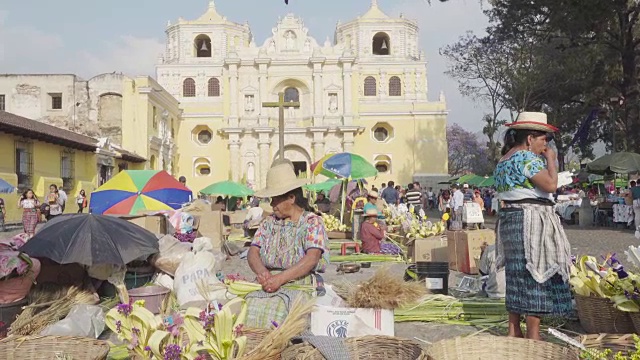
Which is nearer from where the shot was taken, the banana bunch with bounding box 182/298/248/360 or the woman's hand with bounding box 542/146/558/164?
the banana bunch with bounding box 182/298/248/360

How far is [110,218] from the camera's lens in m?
6.70

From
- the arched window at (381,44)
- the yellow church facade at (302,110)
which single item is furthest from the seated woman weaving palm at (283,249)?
the arched window at (381,44)

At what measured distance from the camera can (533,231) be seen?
3994mm

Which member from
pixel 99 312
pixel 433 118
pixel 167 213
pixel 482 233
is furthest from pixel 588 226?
pixel 433 118

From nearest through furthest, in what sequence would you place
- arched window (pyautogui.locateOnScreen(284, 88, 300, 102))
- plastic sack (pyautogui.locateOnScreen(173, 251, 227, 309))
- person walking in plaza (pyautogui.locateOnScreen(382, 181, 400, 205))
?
plastic sack (pyautogui.locateOnScreen(173, 251, 227, 309)), person walking in plaza (pyautogui.locateOnScreen(382, 181, 400, 205)), arched window (pyautogui.locateOnScreen(284, 88, 300, 102))

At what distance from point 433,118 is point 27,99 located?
2636 centimetres

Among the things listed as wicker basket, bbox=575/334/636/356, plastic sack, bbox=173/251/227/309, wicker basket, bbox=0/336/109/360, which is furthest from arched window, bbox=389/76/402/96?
wicker basket, bbox=0/336/109/360

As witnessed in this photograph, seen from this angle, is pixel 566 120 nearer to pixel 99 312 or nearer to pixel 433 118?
pixel 433 118

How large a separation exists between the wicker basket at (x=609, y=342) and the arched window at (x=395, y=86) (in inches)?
1620

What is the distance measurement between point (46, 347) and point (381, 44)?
149 feet

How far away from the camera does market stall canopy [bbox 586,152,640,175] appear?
1582cm

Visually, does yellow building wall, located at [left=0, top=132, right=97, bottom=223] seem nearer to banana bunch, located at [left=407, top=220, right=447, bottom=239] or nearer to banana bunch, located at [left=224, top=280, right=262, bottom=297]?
banana bunch, located at [left=407, top=220, right=447, bottom=239]

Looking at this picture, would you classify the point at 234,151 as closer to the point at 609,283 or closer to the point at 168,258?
the point at 168,258

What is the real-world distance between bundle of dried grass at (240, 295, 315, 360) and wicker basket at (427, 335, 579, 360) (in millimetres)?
709
